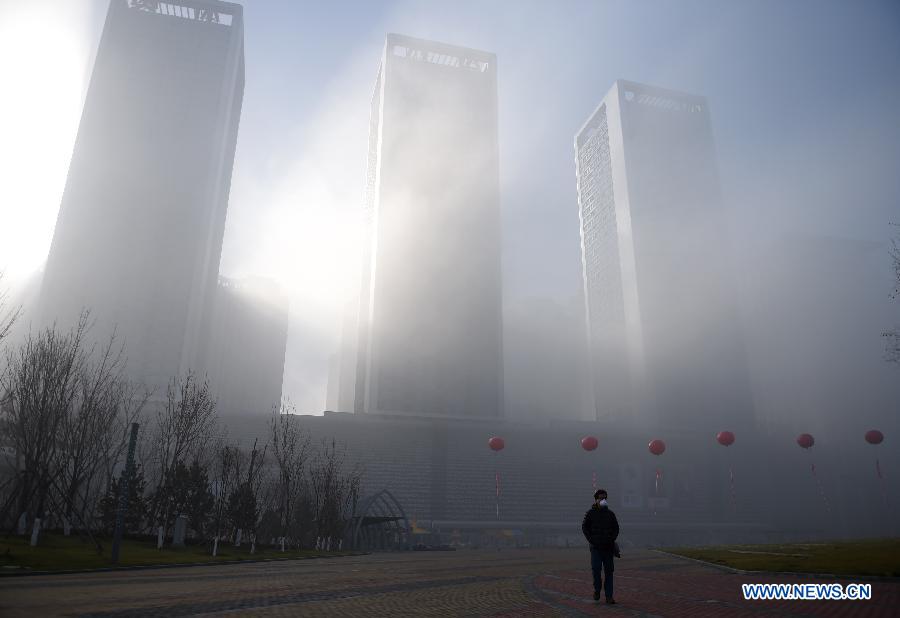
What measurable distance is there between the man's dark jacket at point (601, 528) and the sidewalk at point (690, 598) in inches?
43.7

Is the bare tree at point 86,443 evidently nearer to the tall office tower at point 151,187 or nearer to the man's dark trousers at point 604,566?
the man's dark trousers at point 604,566

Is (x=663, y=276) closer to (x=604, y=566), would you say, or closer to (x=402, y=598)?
(x=604, y=566)

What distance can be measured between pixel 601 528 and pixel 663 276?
172854mm

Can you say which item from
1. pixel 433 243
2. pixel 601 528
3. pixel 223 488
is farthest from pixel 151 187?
pixel 601 528

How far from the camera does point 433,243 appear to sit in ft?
519

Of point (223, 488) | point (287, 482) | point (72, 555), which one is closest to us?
point (72, 555)

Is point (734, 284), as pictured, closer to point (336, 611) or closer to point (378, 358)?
point (378, 358)

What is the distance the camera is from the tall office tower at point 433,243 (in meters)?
147

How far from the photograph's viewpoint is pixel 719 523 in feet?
396

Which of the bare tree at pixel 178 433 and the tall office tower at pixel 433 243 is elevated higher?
the tall office tower at pixel 433 243

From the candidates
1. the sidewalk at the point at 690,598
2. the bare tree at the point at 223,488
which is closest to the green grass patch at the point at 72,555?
the bare tree at the point at 223,488

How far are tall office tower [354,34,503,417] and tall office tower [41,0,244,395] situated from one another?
4242cm

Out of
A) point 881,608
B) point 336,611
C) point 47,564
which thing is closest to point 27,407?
point 47,564

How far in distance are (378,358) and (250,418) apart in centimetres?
3799
